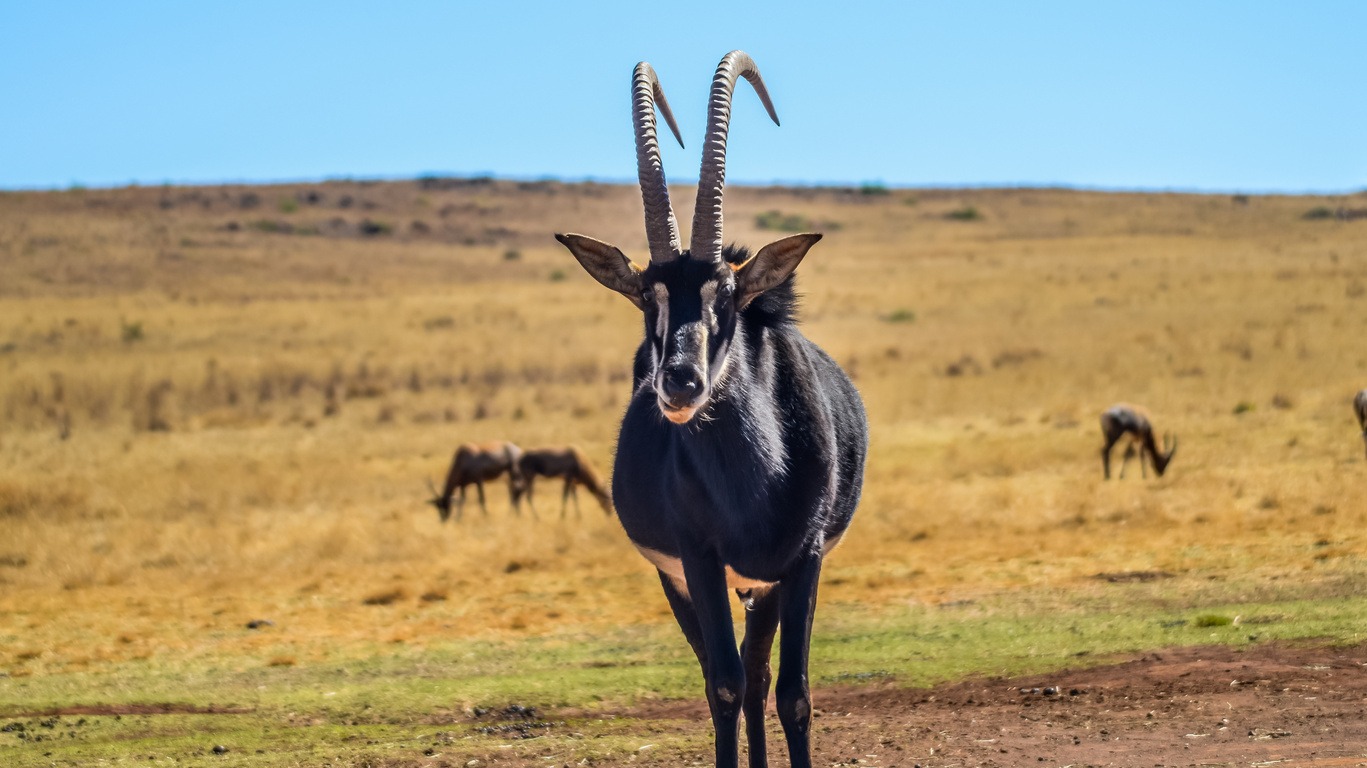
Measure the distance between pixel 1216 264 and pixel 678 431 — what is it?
58.4 metres

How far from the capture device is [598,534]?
21.7m

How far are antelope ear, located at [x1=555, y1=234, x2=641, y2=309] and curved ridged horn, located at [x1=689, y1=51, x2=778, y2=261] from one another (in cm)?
28

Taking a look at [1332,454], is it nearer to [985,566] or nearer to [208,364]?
[985,566]

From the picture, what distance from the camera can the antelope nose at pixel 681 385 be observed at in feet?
18.5

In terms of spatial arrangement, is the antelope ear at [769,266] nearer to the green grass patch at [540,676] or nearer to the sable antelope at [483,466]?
the green grass patch at [540,676]

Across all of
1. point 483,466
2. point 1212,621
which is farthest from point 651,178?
point 483,466

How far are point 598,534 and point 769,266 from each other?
1560 centimetres

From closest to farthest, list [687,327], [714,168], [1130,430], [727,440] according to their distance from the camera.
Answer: [687,327], [727,440], [714,168], [1130,430]

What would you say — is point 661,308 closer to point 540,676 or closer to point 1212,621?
point 540,676

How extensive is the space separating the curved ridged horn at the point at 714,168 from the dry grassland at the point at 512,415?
782cm

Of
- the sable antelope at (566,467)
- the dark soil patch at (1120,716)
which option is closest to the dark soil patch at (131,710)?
the dark soil patch at (1120,716)

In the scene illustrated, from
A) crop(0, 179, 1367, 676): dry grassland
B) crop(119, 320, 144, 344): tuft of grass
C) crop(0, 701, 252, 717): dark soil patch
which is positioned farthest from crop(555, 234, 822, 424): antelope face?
crop(119, 320, 144, 344): tuft of grass

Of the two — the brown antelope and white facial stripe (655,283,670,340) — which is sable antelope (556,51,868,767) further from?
the brown antelope

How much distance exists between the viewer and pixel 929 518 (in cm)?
1978
